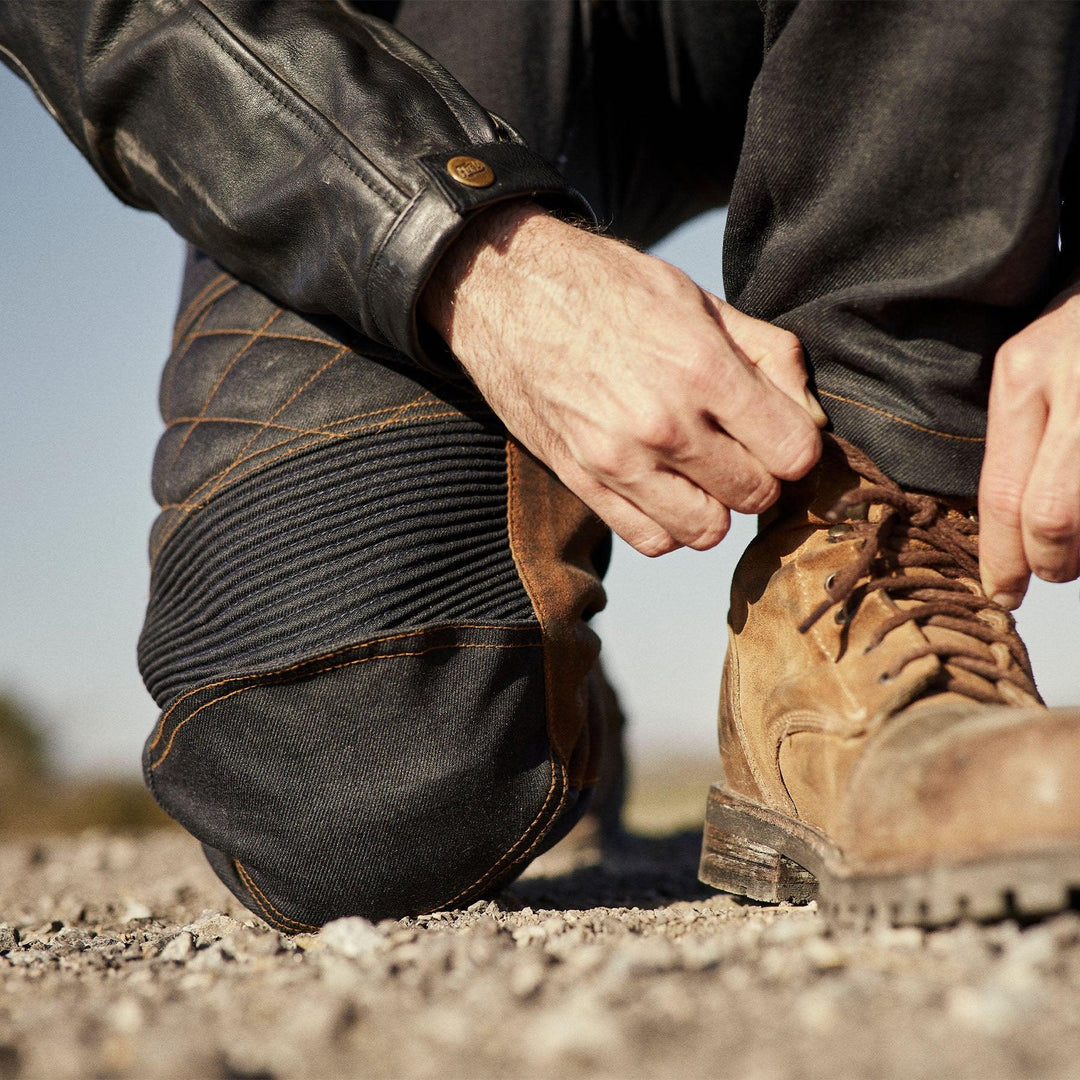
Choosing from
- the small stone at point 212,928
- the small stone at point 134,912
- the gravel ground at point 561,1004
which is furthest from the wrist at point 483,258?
the small stone at point 134,912

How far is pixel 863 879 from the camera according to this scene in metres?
1.24

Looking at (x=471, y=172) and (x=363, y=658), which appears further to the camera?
(x=363, y=658)

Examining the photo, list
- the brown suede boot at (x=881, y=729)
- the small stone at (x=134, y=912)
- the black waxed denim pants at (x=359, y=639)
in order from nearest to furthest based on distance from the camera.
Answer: the brown suede boot at (x=881, y=729)
the black waxed denim pants at (x=359, y=639)
the small stone at (x=134, y=912)

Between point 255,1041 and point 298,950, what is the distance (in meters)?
0.54

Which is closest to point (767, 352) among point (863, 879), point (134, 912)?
point (863, 879)

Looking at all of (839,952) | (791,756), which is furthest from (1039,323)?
(839,952)

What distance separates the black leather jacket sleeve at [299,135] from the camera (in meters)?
1.57

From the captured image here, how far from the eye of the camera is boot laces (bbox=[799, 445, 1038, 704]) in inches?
55.9

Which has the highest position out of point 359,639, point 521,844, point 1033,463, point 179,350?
point 179,350

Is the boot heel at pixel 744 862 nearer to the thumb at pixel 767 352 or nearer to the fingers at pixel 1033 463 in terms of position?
the fingers at pixel 1033 463

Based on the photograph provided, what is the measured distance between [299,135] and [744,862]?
1.46 meters

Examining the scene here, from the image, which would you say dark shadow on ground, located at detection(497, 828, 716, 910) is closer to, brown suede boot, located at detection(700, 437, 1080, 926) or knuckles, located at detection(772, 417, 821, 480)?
brown suede boot, located at detection(700, 437, 1080, 926)

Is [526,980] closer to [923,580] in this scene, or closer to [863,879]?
[863,879]

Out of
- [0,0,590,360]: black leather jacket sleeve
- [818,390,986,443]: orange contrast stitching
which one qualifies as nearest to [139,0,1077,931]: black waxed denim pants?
[818,390,986,443]: orange contrast stitching
